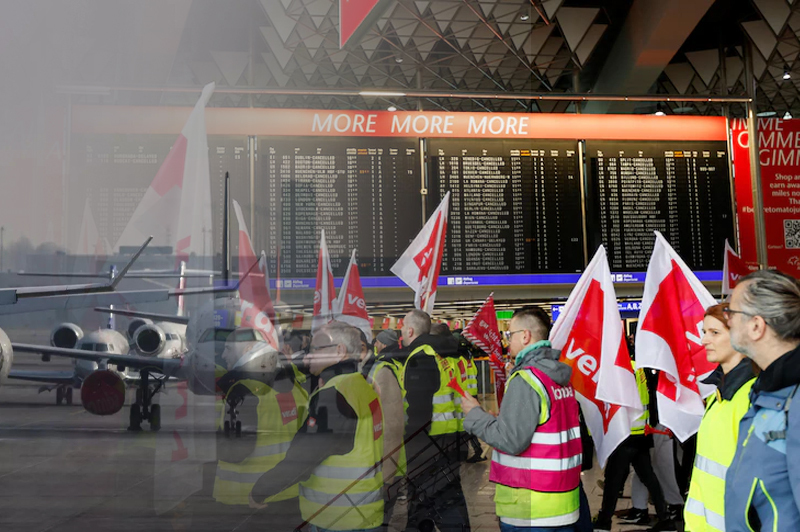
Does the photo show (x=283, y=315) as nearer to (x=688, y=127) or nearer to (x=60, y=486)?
(x=60, y=486)

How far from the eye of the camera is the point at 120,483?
6.60 metres

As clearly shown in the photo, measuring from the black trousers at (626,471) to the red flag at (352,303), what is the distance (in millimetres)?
3237

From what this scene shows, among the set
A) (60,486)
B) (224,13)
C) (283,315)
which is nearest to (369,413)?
(60,486)

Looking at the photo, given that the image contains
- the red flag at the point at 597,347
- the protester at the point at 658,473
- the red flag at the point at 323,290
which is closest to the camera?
the red flag at the point at 597,347

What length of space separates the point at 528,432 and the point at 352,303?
16.1 feet

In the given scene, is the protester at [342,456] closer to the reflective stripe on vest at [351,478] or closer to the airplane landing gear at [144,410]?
the reflective stripe on vest at [351,478]

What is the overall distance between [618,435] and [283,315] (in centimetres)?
561

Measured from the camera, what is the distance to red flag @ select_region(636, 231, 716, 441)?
3.53m

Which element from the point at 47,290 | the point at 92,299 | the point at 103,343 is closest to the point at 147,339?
the point at 103,343

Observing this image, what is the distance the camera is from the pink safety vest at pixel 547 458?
8.20ft

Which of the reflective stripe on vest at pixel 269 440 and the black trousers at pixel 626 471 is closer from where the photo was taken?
the reflective stripe on vest at pixel 269 440

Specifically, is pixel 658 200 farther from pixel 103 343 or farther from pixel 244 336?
pixel 103 343

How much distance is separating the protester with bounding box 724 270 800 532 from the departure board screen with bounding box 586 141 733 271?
24.1 feet

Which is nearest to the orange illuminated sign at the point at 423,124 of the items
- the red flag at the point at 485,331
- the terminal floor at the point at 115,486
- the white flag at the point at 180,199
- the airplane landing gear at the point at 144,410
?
the white flag at the point at 180,199
